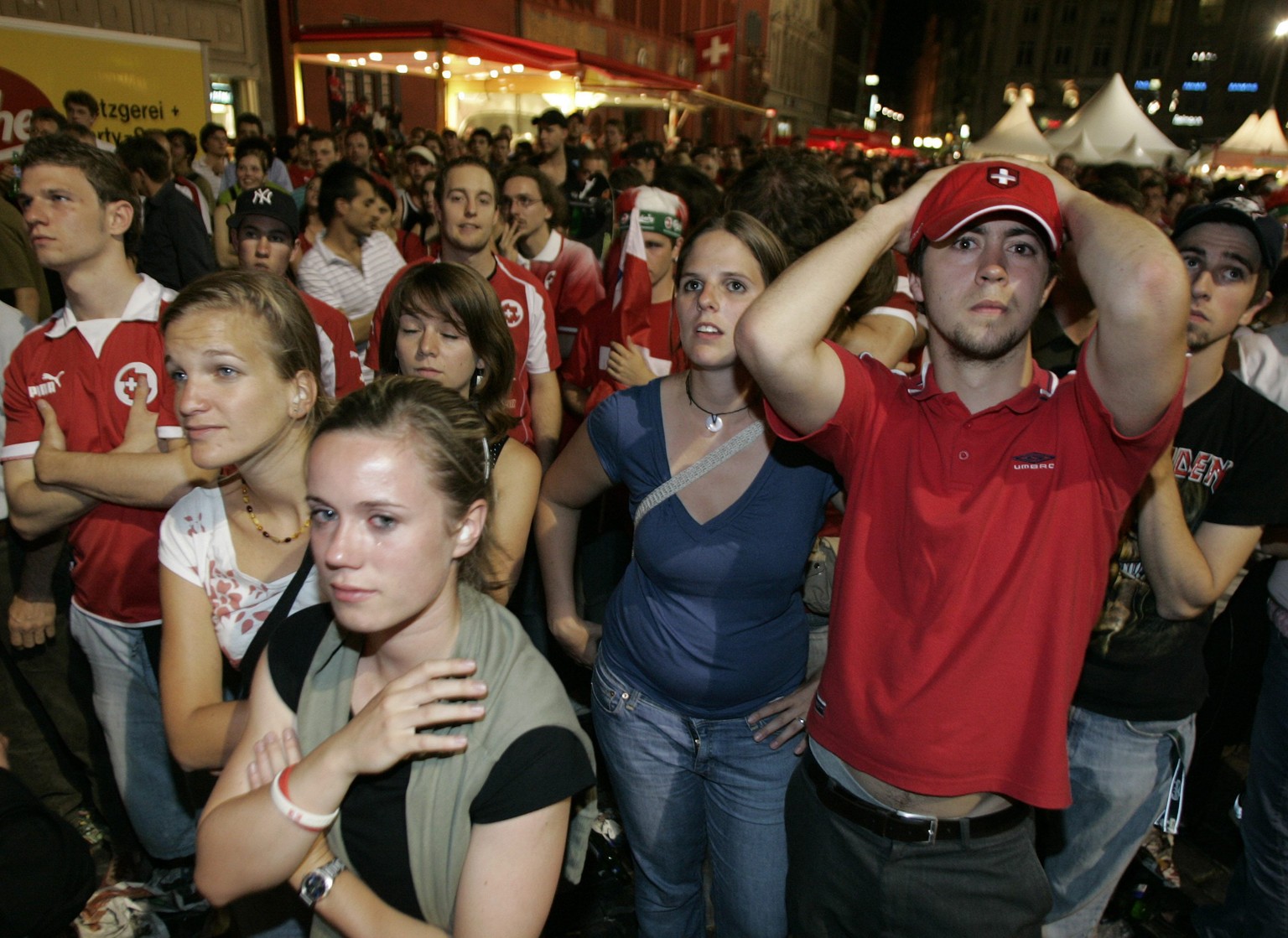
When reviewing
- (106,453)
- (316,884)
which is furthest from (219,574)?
(316,884)

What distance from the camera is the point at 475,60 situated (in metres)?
15.2

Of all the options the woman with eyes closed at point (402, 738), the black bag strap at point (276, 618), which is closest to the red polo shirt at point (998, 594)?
the woman with eyes closed at point (402, 738)

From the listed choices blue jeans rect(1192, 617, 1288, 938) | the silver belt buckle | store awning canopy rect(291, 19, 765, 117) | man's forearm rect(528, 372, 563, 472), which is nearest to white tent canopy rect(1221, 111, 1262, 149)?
store awning canopy rect(291, 19, 765, 117)

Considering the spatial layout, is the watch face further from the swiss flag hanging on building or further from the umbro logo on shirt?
the swiss flag hanging on building

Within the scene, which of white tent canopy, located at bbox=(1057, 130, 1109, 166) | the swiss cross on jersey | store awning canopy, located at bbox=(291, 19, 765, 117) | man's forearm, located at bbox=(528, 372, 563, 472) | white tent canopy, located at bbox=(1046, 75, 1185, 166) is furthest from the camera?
white tent canopy, located at bbox=(1057, 130, 1109, 166)

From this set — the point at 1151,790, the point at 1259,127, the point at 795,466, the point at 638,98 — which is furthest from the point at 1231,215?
the point at 1259,127

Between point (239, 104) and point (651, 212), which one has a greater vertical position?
point (239, 104)

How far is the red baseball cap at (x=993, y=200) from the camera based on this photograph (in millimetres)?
1601

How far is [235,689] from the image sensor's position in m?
2.38

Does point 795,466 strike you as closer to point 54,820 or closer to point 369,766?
point 369,766

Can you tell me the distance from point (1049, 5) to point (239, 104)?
7809 cm

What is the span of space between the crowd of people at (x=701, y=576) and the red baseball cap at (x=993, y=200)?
0.01 metres

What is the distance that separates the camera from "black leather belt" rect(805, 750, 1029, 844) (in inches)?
64.7

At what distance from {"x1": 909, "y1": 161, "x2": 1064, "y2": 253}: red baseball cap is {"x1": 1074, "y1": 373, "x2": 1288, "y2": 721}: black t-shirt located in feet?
2.56
